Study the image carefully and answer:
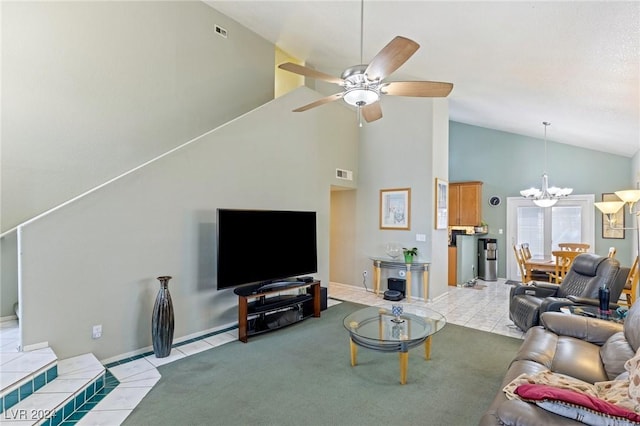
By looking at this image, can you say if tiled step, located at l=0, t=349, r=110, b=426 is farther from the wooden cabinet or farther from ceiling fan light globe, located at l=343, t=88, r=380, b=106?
the wooden cabinet

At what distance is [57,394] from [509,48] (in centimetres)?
513

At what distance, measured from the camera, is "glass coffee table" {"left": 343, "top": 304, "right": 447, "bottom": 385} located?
289 cm

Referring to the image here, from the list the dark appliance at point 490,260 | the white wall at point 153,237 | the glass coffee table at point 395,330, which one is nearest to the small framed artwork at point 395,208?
the white wall at point 153,237

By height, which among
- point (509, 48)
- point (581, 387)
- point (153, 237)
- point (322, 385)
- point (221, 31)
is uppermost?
point (221, 31)

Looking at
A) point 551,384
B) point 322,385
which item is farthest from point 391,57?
point 322,385

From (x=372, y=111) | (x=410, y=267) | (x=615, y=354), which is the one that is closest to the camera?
(x=615, y=354)

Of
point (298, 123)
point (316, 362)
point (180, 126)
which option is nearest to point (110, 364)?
point (316, 362)

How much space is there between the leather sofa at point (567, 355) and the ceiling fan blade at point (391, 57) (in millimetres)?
2228

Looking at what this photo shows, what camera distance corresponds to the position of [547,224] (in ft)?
24.7

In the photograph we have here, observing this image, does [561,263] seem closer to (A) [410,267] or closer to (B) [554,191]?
(B) [554,191]

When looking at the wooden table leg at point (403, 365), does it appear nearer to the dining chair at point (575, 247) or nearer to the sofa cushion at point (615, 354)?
the sofa cushion at point (615, 354)

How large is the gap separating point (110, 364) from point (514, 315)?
4835 mm

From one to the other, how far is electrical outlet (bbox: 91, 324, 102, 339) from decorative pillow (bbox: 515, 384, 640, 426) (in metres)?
3.64

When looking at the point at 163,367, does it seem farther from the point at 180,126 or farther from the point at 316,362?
the point at 180,126
